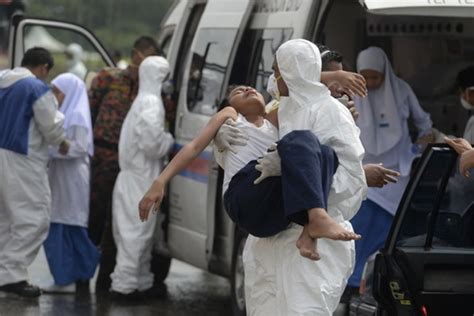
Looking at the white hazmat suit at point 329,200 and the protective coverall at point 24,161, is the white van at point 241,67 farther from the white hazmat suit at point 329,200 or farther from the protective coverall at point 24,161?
the white hazmat suit at point 329,200

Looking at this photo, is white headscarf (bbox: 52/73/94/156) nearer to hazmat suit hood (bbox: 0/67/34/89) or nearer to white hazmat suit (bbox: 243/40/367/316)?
hazmat suit hood (bbox: 0/67/34/89)

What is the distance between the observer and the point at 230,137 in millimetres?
6574

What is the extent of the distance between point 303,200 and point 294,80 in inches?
22.5

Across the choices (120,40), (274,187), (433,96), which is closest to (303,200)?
(274,187)

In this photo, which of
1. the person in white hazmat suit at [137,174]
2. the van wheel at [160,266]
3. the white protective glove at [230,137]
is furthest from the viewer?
the van wheel at [160,266]

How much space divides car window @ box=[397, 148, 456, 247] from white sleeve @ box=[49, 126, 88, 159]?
Result: 476 cm

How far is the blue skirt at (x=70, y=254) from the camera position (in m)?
11.3

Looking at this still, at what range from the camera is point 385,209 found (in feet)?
31.6

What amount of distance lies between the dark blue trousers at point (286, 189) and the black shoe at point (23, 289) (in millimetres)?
4816

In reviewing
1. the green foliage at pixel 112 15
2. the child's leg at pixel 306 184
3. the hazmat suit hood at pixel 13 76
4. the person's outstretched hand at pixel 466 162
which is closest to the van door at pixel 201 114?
the hazmat suit hood at pixel 13 76

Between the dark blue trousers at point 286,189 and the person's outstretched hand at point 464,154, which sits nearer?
the dark blue trousers at point 286,189

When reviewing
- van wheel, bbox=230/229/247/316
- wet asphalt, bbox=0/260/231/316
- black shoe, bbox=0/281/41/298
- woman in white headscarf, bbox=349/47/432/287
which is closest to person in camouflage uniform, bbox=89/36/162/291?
wet asphalt, bbox=0/260/231/316

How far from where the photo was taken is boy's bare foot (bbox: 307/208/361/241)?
5.88 m

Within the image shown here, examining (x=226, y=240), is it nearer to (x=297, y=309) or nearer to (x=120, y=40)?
(x=297, y=309)
